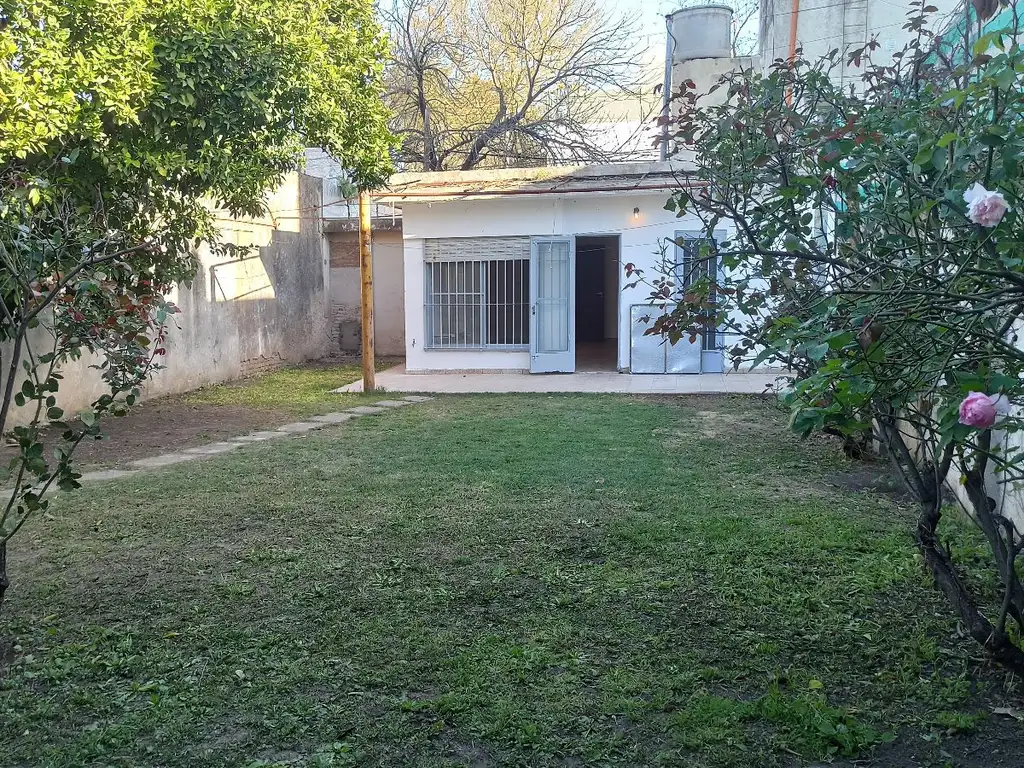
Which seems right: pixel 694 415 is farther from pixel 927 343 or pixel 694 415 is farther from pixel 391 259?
pixel 391 259

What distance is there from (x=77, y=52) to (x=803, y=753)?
5.61m

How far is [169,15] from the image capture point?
224 inches

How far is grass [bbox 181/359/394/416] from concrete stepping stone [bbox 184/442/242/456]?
168cm

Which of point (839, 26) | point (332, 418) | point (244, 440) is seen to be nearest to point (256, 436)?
point (244, 440)

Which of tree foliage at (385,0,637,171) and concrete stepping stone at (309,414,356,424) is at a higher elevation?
tree foliage at (385,0,637,171)

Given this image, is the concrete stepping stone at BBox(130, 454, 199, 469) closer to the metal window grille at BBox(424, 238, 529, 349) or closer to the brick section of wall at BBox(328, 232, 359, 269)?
the metal window grille at BBox(424, 238, 529, 349)

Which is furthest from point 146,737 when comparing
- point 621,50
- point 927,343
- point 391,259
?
point 621,50

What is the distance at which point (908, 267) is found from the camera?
2150 mm

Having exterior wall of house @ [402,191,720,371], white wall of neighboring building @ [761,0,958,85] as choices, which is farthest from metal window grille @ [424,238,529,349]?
white wall of neighboring building @ [761,0,958,85]

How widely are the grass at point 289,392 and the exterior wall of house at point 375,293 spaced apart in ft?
6.66

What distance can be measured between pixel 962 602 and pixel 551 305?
10.0 m

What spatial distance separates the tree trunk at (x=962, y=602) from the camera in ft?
9.19

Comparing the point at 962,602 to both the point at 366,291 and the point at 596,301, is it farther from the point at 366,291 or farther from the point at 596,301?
the point at 596,301

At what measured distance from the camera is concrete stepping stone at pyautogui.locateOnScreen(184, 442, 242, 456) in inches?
289
